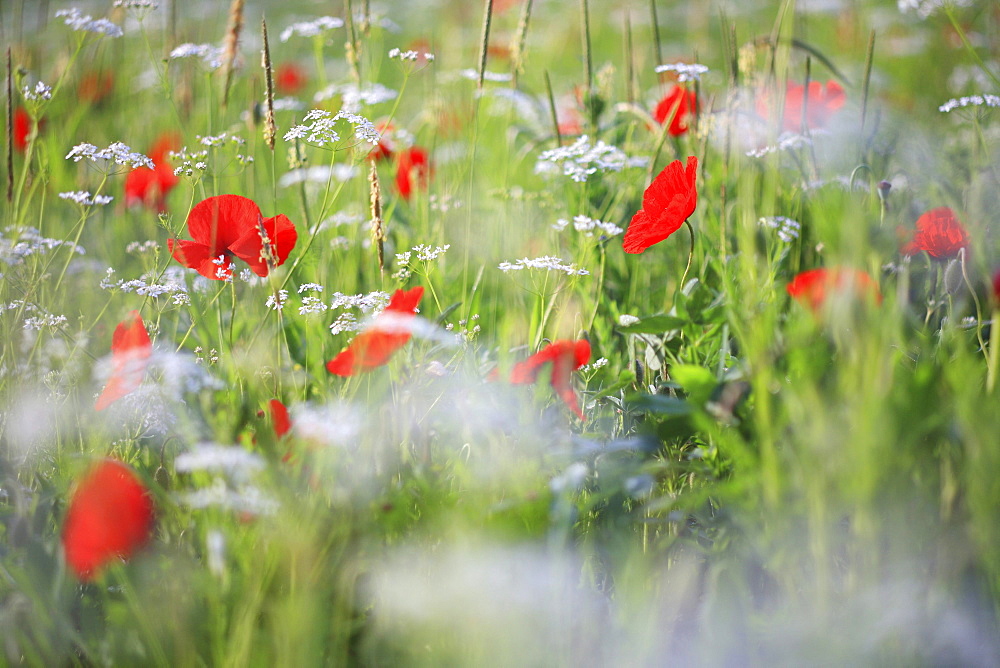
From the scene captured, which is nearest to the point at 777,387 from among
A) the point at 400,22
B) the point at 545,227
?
the point at 545,227

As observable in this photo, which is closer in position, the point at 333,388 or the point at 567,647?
the point at 567,647

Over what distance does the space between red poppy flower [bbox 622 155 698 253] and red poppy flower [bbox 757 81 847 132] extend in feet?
2.48

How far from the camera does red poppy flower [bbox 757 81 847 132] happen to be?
5.45ft

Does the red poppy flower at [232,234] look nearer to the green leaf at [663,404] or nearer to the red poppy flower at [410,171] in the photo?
the green leaf at [663,404]

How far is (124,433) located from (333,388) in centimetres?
27

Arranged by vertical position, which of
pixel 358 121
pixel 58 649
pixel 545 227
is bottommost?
pixel 58 649

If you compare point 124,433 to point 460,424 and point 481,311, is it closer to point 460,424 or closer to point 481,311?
point 460,424

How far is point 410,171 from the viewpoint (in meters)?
1.64

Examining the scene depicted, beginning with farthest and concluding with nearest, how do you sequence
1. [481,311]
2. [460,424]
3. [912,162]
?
[912,162], [481,311], [460,424]

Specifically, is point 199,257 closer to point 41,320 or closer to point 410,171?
point 41,320

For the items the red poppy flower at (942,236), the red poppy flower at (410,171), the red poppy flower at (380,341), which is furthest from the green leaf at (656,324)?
the red poppy flower at (410,171)

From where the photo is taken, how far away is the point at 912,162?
1741mm

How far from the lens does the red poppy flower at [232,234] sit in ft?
3.23

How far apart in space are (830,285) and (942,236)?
49cm
